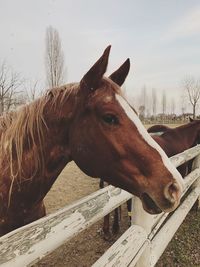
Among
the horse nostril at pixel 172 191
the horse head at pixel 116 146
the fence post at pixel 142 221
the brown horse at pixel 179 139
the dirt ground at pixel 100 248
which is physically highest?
the horse head at pixel 116 146

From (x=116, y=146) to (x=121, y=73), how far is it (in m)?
0.59

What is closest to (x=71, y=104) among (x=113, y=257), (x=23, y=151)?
(x=23, y=151)

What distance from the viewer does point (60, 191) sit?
6.96 metres

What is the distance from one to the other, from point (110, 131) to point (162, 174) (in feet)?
1.20

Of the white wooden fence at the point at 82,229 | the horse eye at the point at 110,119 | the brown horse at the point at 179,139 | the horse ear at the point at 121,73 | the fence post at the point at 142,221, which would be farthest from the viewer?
the brown horse at the point at 179,139

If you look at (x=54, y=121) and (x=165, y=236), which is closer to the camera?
(x=54, y=121)

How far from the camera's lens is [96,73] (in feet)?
5.64

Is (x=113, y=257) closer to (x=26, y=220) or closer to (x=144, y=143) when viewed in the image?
(x=26, y=220)

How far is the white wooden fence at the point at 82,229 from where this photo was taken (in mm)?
979

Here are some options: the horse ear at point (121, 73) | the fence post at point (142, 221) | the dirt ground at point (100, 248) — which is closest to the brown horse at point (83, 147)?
the horse ear at point (121, 73)

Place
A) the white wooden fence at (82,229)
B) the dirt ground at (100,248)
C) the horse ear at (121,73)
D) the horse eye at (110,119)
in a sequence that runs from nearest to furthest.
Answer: the white wooden fence at (82,229) < the horse eye at (110,119) < the horse ear at (121,73) < the dirt ground at (100,248)

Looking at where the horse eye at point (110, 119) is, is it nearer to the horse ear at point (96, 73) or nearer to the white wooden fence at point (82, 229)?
the horse ear at point (96, 73)

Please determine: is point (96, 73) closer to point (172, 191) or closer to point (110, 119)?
point (110, 119)

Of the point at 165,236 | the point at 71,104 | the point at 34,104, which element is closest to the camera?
the point at 71,104
